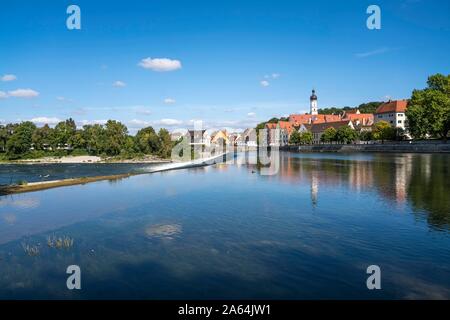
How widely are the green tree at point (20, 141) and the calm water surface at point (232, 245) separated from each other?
99518mm

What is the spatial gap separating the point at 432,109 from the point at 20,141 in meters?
118

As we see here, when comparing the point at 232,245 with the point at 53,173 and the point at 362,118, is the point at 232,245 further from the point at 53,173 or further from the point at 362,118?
the point at 362,118

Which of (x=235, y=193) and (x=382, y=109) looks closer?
(x=235, y=193)

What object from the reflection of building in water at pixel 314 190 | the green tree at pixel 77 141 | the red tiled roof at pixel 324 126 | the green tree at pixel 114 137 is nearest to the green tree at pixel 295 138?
the red tiled roof at pixel 324 126

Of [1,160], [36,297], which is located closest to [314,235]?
[36,297]

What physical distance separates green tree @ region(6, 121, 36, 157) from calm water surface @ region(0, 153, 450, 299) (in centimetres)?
9952

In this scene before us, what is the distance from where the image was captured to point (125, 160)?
103 meters

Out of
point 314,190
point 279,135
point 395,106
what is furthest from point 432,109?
point 279,135

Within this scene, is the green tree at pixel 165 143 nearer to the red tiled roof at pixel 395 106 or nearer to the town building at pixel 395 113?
the town building at pixel 395 113

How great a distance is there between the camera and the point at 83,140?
129250 mm

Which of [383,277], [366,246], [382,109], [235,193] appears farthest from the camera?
[382,109]

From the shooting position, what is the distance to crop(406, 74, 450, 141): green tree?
88000mm
